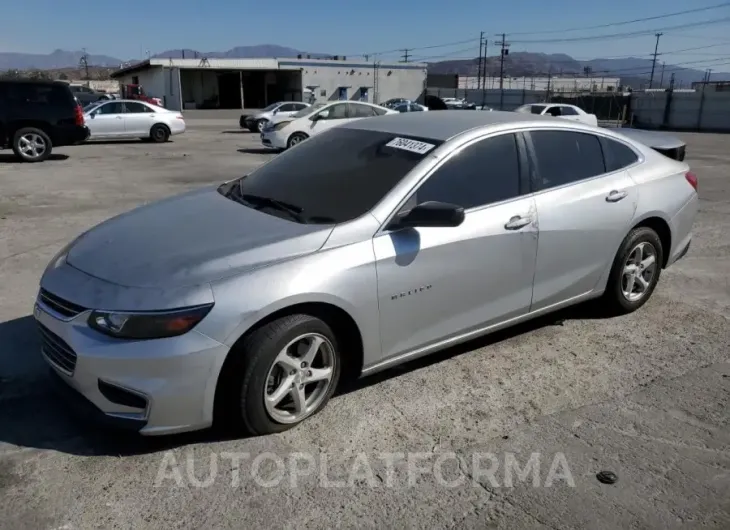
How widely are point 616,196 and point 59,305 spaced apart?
370 cm

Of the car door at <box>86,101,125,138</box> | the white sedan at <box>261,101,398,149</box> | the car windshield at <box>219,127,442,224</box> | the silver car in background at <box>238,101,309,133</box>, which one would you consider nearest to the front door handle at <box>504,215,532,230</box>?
the car windshield at <box>219,127,442,224</box>

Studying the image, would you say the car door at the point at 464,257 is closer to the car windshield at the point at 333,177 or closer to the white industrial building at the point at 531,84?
the car windshield at the point at 333,177

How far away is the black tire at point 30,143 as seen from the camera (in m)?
14.1

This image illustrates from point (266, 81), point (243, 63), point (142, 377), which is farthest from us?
point (266, 81)

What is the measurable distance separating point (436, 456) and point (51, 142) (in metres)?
14.2

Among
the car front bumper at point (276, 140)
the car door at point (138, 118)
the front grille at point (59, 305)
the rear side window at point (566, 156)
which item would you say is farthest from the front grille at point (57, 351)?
the car door at point (138, 118)

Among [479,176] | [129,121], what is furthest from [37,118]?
[479,176]

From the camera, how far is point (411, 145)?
3.85 meters

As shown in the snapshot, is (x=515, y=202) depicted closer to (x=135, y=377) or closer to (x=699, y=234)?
(x=135, y=377)

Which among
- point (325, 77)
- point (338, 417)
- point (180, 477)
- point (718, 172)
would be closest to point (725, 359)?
point (338, 417)

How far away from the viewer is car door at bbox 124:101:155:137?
2042 cm

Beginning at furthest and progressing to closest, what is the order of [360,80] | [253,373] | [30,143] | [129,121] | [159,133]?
[360,80], [159,133], [129,121], [30,143], [253,373]

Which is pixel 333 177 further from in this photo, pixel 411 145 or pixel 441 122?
pixel 441 122

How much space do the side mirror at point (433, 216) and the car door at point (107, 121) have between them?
19.0m
